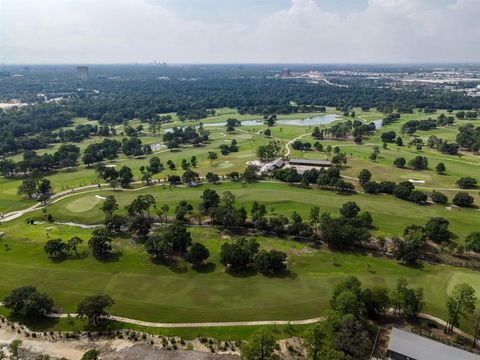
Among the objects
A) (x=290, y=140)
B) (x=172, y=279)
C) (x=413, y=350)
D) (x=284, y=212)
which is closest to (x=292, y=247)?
(x=284, y=212)

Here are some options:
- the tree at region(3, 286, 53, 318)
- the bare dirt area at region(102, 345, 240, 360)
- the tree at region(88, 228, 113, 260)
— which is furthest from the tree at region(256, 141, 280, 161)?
the bare dirt area at region(102, 345, 240, 360)

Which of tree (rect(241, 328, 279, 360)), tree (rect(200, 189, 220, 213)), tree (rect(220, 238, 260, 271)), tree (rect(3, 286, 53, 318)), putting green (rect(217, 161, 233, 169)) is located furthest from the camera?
putting green (rect(217, 161, 233, 169))

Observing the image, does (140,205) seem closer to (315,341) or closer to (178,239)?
(178,239)

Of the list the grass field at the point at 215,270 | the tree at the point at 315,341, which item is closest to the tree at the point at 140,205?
the grass field at the point at 215,270

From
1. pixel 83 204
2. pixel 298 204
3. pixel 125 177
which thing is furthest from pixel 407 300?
pixel 125 177

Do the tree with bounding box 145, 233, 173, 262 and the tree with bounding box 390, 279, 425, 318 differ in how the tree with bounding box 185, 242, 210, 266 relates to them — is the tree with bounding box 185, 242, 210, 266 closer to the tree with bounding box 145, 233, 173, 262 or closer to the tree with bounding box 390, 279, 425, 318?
the tree with bounding box 145, 233, 173, 262

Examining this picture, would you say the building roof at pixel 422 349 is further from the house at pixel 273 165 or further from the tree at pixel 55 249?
the house at pixel 273 165

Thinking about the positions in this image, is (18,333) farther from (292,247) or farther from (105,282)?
(292,247)
